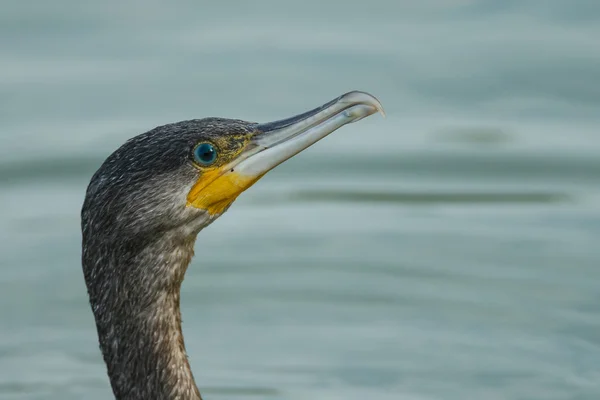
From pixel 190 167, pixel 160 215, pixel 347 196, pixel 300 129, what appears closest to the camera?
pixel 160 215

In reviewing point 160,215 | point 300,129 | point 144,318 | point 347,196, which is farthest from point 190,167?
point 347,196

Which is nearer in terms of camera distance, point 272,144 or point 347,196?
point 272,144

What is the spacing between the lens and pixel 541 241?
10078 millimetres

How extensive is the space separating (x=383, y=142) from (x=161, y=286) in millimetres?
3806

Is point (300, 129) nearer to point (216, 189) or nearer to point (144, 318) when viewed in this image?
point (216, 189)

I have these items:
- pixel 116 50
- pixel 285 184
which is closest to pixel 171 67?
pixel 116 50

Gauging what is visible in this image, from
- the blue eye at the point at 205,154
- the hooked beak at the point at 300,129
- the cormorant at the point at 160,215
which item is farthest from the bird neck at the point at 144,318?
the hooked beak at the point at 300,129

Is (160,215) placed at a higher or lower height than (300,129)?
lower

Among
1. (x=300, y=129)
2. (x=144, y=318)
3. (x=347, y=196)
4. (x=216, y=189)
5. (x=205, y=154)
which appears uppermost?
(x=347, y=196)

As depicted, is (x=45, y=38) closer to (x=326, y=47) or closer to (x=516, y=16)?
(x=326, y=47)

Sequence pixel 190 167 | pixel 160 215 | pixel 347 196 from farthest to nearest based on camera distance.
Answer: pixel 347 196
pixel 190 167
pixel 160 215

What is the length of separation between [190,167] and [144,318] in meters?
0.65

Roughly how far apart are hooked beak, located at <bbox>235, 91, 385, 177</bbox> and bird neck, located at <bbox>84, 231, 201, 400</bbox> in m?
0.44

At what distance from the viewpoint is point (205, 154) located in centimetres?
727
